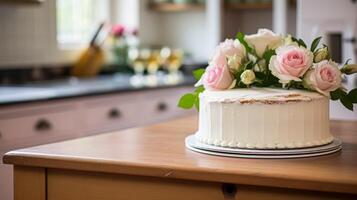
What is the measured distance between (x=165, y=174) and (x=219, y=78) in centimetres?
27

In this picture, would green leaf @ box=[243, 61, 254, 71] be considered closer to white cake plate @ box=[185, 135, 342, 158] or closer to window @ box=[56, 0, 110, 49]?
white cake plate @ box=[185, 135, 342, 158]

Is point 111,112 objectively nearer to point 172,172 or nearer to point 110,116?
point 110,116

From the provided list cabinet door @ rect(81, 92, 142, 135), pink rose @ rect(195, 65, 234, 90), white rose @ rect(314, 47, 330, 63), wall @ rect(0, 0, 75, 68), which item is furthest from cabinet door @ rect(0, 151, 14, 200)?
wall @ rect(0, 0, 75, 68)

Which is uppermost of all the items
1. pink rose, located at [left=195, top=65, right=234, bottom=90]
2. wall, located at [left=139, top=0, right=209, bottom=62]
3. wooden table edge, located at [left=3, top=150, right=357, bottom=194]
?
wall, located at [left=139, top=0, right=209, bottom=62]

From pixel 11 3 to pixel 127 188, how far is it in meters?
2.32

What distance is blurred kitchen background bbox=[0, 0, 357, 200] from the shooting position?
10.8 feet

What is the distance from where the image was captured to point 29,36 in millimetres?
4172

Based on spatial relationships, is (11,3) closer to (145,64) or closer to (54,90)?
(54,90)

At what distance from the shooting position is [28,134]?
125 inches

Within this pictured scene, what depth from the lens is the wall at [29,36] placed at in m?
4.00

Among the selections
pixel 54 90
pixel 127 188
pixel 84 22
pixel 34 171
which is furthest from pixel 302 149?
pixel 84 22

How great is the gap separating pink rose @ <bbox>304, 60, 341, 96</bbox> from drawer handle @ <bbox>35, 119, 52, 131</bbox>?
1918 mm

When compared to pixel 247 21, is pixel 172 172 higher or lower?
lower

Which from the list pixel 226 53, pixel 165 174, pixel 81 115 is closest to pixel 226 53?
pixel 226 53
